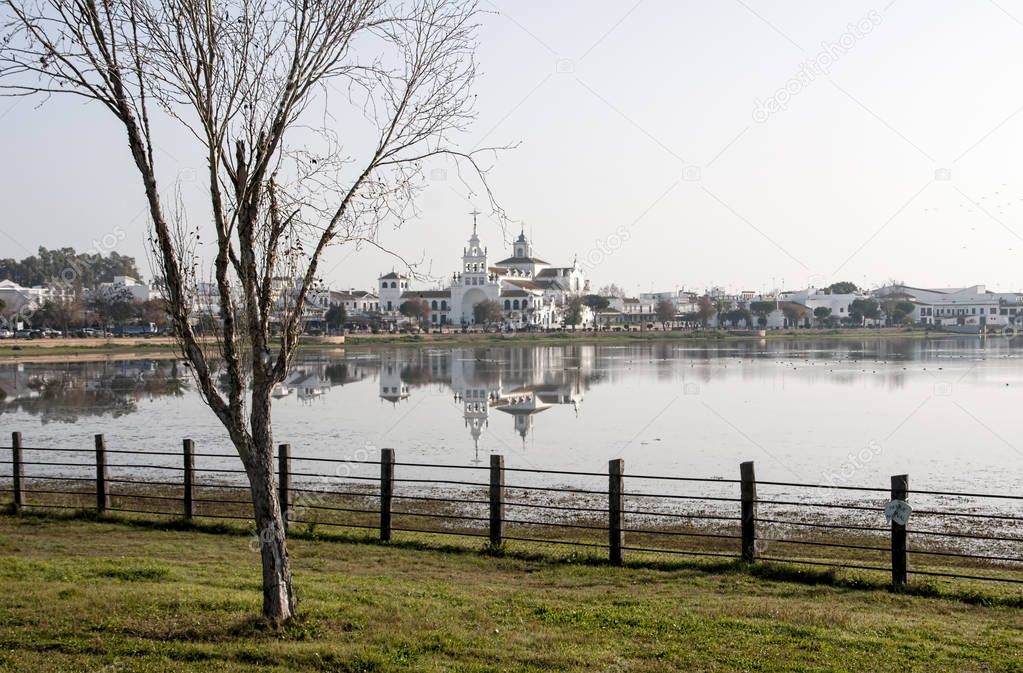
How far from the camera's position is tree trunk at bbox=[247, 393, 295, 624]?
26.7 feet

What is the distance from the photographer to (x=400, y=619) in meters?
8.50

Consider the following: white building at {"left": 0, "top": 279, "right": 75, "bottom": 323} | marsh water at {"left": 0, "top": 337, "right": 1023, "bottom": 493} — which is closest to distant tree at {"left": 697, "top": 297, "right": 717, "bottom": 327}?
white building at {"left": 0, "top": 279, "right": 75, "bottom": 323}

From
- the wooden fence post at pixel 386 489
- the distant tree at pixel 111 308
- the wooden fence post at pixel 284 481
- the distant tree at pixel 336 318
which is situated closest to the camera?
the wooden fence post at pixel 386 489

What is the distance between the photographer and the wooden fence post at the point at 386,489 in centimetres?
1292

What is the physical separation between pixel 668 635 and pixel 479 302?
164 metres

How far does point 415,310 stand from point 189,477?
154348 mm

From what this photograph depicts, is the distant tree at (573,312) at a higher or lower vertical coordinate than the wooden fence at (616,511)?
higher

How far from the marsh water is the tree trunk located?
14.7 metres

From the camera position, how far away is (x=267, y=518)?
321 inches

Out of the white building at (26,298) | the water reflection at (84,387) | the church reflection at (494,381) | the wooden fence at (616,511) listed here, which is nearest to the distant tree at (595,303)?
the church reflection at (494,381)

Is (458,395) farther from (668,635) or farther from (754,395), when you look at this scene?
(668,635)

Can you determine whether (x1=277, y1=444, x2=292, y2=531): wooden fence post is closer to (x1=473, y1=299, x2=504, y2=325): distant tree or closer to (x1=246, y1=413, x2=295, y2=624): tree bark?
(x1=246, y1=413, x2=295, y2=624): tree bark

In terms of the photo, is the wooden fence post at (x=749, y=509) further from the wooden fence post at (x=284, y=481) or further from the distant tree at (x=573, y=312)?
the distant tree at (x=573, y=312)

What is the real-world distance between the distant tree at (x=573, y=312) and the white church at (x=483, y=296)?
3243 mm
